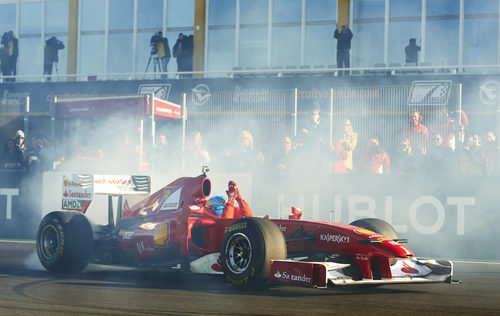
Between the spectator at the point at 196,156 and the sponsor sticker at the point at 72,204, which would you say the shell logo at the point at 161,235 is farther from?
the spectator at the point at 196,156

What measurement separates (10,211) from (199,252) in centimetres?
807

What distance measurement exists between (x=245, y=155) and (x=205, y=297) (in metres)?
7.99

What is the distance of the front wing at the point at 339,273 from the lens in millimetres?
7009

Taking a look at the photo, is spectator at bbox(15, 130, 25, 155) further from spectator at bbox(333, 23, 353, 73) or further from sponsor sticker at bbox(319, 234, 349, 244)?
sponsor sticker at bbox(319, 234, 349, 244)

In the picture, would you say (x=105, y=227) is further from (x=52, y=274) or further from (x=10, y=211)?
(x=10, y=211)

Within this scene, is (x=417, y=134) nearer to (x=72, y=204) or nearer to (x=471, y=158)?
(x=471, y=158)

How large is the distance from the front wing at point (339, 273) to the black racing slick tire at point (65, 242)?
3.07 m

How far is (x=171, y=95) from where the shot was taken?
736 inches

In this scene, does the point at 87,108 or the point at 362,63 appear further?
the point at 362,63

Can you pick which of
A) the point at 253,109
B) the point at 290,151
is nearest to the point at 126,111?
the point at 253,109

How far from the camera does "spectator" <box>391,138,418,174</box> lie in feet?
44.1

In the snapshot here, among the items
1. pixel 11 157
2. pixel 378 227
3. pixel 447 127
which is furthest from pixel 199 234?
pixel 11 157

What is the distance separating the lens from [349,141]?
46.4ft

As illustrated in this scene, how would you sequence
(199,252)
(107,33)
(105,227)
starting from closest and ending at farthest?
1. (199,252)
2. (105,227)
3. (107,33)
